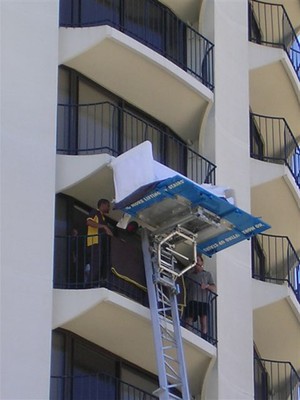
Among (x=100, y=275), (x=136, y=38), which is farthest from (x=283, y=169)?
(x=100, y=275)

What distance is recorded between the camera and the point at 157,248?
1085 inches

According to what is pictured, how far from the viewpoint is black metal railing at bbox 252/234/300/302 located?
32.8m

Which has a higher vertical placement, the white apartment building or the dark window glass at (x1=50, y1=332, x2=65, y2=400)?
the white apartment building

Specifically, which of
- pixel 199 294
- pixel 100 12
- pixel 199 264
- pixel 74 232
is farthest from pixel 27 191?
pixel 100 12

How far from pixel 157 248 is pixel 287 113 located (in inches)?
303

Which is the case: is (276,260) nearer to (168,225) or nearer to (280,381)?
(280,381)

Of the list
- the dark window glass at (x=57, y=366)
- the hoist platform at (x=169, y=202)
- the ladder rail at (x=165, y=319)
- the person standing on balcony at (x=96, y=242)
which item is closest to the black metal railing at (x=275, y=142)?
the hoist platform at (x=169, y=202)

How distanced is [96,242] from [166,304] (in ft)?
4.97

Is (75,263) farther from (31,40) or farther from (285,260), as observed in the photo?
(285,260)

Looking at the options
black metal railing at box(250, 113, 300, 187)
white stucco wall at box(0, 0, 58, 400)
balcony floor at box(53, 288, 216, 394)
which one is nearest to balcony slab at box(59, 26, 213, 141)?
white stucco wall at box(0, 0, 58, 400)

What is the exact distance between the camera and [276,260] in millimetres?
33250

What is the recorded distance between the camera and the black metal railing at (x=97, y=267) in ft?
88.1

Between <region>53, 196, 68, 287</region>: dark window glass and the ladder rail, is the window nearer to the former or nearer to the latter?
the ladder rail

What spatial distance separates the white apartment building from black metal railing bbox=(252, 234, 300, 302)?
4cm
